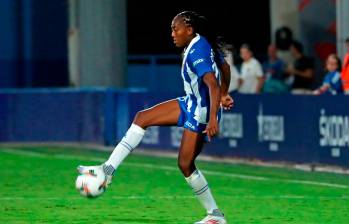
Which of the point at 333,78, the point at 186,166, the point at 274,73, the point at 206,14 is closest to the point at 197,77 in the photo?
the point at 186,166

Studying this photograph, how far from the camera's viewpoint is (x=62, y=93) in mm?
25969

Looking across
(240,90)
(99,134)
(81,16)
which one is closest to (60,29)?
(81,16)

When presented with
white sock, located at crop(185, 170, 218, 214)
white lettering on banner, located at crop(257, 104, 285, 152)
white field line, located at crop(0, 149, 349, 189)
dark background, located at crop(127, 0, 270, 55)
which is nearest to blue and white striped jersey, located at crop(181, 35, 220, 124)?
white sock, located at crop(185, 170, 218, 214)

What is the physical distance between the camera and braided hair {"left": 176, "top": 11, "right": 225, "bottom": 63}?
12.9m

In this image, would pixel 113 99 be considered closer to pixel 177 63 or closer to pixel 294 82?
pixel 294 82

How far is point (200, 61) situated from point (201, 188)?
1.16 m

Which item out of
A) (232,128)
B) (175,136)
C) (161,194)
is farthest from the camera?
(175,136)

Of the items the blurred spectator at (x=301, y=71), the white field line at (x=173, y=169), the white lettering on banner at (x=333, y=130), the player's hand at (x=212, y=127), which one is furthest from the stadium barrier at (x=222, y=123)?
the player's hand at (x=212, y=127)

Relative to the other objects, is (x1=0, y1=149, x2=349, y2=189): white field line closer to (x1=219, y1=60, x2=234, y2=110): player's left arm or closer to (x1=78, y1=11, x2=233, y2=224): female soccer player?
(x1=219, y1=60, x2=234, y2=110): player's left arm

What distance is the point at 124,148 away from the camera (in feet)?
42.5

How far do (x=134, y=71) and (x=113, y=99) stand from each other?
671 centimetres

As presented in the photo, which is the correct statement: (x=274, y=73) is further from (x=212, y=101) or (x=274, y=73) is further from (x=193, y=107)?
(x=212, y=101)

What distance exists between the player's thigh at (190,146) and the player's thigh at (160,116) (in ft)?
0.82

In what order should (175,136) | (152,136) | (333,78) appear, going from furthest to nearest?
1. (152,136)
2. (175,136)
3. (333,78)
